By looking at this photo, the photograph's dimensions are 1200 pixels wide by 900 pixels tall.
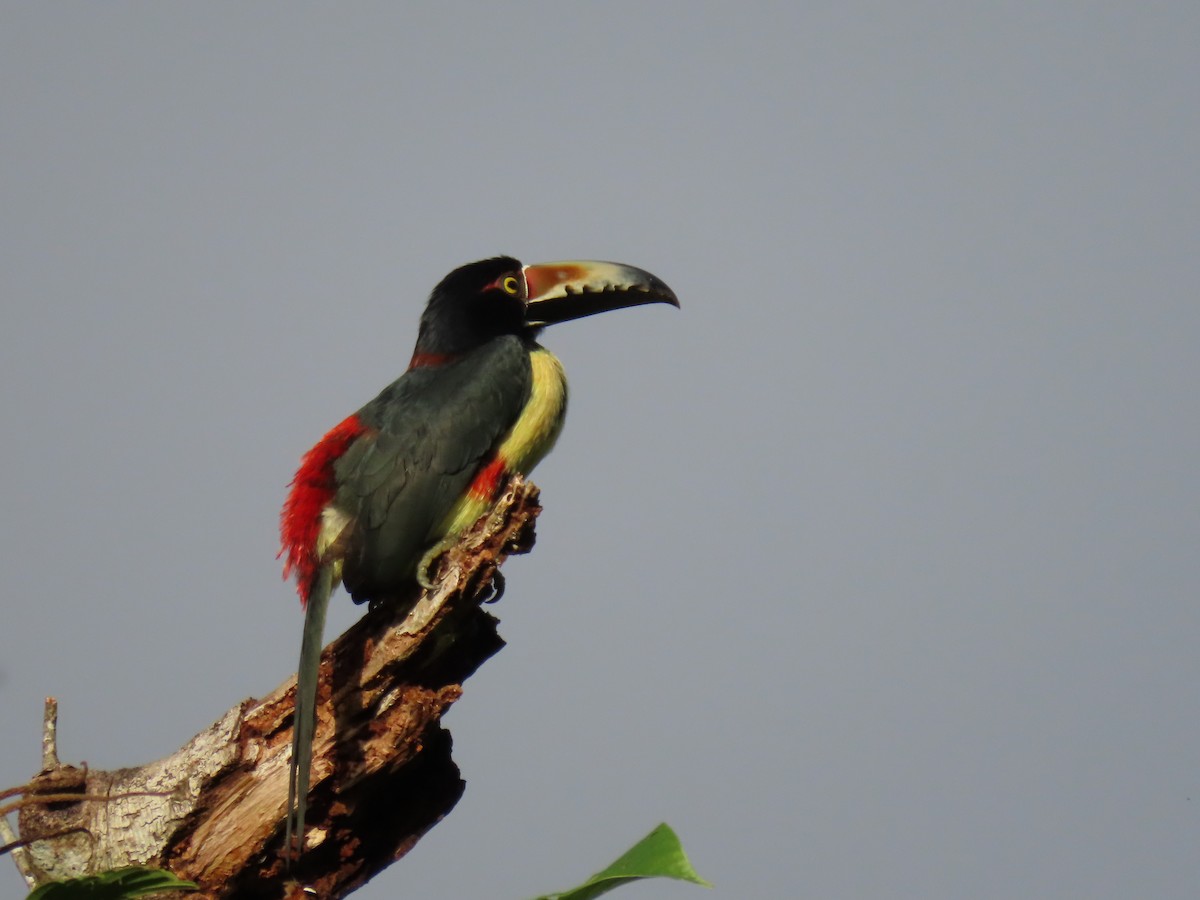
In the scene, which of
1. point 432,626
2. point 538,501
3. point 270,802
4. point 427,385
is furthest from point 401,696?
point 427,385

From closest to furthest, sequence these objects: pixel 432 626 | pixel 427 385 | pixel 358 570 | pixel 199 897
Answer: pixel 199 897
pixel 432 626
pixel 358 570
pixel 427 385

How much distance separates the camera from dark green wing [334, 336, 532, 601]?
4738 mm

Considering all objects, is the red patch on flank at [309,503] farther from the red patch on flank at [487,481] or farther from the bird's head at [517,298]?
the bird's head at [517,298]

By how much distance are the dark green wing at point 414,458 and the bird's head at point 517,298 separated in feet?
1.62

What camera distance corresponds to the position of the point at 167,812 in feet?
13.4

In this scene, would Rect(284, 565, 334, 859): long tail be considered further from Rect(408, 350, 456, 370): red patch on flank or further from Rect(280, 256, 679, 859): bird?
Rect(408, 350, 456, 370): red patch on flank

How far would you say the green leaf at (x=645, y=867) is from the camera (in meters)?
2.40

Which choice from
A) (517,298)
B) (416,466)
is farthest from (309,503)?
(517,298)

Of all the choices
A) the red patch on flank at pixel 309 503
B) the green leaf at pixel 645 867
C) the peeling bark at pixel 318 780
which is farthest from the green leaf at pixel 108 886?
the red patch on flank at pixel 309 503

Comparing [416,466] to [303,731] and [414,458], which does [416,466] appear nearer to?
[414,458]

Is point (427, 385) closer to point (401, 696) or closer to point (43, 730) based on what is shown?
point (401, 696)

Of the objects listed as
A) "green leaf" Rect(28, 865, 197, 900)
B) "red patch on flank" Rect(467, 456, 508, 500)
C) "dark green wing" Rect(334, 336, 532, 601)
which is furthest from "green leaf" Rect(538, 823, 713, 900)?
"red patch on flank" Rect(467, 456, 508, 500)

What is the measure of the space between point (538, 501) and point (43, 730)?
5.88 feet

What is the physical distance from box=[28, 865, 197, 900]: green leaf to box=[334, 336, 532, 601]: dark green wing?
75.8 inches
